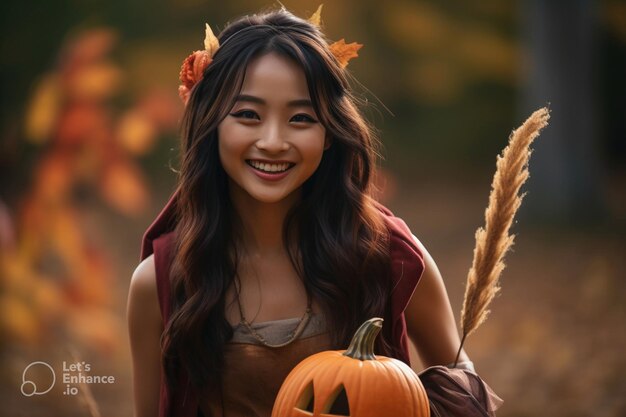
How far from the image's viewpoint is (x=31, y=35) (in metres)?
8.40

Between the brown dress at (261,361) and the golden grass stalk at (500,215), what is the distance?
45 cm

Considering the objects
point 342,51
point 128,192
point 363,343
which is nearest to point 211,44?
point 342,51

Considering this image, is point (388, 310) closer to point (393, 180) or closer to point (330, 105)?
point (330, 105)

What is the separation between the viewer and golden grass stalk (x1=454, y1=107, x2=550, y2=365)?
9.13 ft

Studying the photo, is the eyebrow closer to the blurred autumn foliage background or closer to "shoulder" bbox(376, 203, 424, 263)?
"shoulder" bbox(376, 203, 424, 263)

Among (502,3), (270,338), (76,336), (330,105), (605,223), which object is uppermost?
(502,3)

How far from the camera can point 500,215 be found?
2.80m

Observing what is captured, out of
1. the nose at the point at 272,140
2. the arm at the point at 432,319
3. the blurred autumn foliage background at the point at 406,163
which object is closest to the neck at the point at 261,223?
the nose at the point at 272,140

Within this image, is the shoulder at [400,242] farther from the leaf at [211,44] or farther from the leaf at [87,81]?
the leaf at [87,81]

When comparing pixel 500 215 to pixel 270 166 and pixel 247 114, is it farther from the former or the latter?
pixel 247 114

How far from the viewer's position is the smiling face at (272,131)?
2.86m

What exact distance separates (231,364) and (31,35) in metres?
6.09

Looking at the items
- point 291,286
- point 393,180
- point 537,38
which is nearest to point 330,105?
point 291,286

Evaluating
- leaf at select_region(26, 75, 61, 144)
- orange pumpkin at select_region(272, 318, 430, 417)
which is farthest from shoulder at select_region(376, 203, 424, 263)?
leaf at select_region(26, 75, 61, 144)
